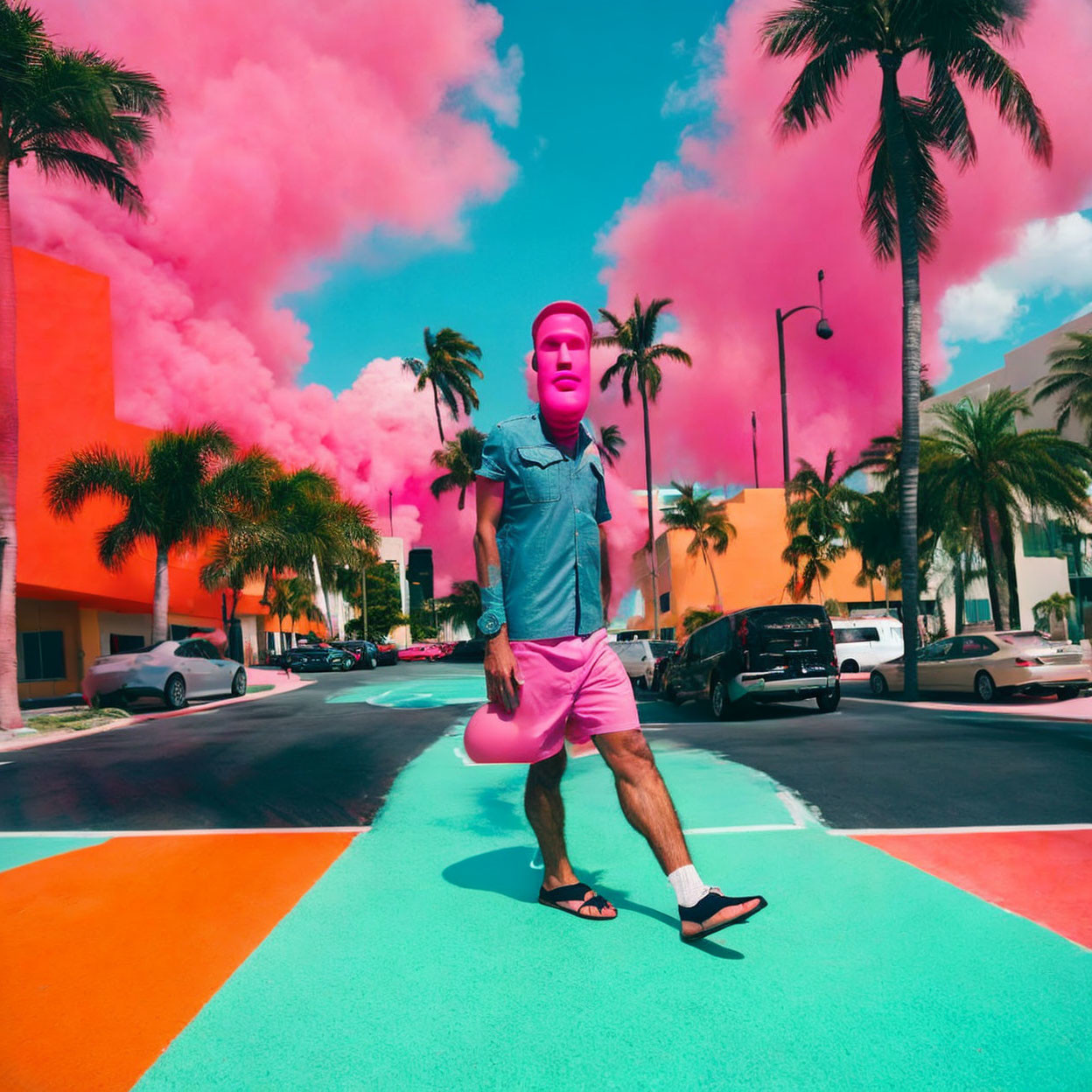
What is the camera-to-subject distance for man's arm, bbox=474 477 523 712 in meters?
3.05

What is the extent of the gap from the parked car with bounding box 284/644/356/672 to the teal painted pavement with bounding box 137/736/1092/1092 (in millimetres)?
34551

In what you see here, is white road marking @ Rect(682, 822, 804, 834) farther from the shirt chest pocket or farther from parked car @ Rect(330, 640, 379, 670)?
parked car @ Rect(330, 640, 379, 670)

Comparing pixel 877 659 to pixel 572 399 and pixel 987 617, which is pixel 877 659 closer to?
pixel 572 399

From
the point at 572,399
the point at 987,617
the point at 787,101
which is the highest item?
the point at 787,101

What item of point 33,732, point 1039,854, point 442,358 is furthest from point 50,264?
point 442,358

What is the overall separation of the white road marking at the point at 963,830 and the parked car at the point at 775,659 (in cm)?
835

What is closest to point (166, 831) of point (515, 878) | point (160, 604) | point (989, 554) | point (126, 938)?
point (126, 938)

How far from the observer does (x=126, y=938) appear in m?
3.26

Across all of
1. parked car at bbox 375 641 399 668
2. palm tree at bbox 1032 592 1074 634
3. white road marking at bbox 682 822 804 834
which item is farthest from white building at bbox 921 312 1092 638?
white road marking at bbox 682 822 804 834

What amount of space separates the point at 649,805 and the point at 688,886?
0.94 feet

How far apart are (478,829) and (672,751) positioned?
12.1 ft

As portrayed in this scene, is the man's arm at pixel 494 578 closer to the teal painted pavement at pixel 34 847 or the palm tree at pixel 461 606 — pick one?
the teal painted pavement at pixel 34 847

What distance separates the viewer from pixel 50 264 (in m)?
25.0

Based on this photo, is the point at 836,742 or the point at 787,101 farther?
the point at 787,101
